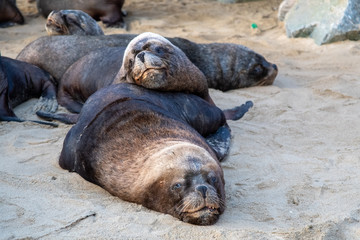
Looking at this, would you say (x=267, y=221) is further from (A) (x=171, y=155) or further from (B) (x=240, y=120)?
(B) (x=240, y=120)

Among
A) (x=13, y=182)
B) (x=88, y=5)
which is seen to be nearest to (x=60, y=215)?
(x=13, y=182)

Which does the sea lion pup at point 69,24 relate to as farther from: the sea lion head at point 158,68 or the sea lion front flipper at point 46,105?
the sea lion head at point 158,68

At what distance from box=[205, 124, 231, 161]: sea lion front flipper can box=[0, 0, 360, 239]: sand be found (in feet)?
0.29

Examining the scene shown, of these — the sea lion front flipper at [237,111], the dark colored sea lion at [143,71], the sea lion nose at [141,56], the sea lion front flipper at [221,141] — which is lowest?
the sea lion front flipper at [237,111]

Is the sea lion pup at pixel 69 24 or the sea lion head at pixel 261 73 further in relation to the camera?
the sea lion pup at pixel 69 24

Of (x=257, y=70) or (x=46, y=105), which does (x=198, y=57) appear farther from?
(x=46, y=105)

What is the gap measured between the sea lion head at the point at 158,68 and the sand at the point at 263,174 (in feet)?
2.03

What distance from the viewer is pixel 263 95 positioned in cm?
728

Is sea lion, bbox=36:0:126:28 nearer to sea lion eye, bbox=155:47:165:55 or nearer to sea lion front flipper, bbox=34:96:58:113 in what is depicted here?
sea lion front flipper, bbox=34:96:58:113

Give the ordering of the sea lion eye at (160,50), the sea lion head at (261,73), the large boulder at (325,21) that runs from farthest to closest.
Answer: the large boulder at (325,21), the sea lion head at (261,73), the sea lion eye at (160,50)

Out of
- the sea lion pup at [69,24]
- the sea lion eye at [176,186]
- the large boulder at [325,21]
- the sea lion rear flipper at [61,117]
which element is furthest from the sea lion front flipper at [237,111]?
the large boulder at [325,21]

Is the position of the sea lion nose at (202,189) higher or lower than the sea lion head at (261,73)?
higher

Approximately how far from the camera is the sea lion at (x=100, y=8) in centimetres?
1064

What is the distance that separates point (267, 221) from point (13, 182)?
69.0 inches
